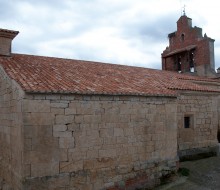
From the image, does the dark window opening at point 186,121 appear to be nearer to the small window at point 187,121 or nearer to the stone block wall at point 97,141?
the small window at point 187,121

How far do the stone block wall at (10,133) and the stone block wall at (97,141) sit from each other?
41 centimetres

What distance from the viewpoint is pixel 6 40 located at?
33.0 feet

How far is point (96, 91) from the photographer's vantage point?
8.10 m

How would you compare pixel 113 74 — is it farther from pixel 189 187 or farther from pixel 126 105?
pixel 189 187

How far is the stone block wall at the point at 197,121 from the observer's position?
11797 mm

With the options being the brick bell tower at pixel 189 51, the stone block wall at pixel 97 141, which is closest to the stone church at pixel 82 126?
the stone block wall at pixel 97 141

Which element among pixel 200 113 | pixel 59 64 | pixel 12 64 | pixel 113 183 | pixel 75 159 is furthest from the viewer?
pixel 200 113

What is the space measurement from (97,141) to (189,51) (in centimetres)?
1358

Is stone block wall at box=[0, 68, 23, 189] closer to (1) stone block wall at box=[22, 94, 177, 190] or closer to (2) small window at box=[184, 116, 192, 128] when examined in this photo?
(1) stone block wall at box=[22, 94, 177, 190]

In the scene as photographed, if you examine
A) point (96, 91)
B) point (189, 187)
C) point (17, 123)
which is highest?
point (96, 91)

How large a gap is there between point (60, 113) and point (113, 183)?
2.69 meters

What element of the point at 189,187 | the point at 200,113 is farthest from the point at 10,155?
the point at 200,113

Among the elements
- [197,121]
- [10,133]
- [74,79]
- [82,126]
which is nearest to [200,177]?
[197,121]

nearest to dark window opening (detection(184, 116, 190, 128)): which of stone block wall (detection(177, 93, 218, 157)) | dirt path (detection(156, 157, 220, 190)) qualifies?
stone block wall (detection(177, 93, 218, 157))
